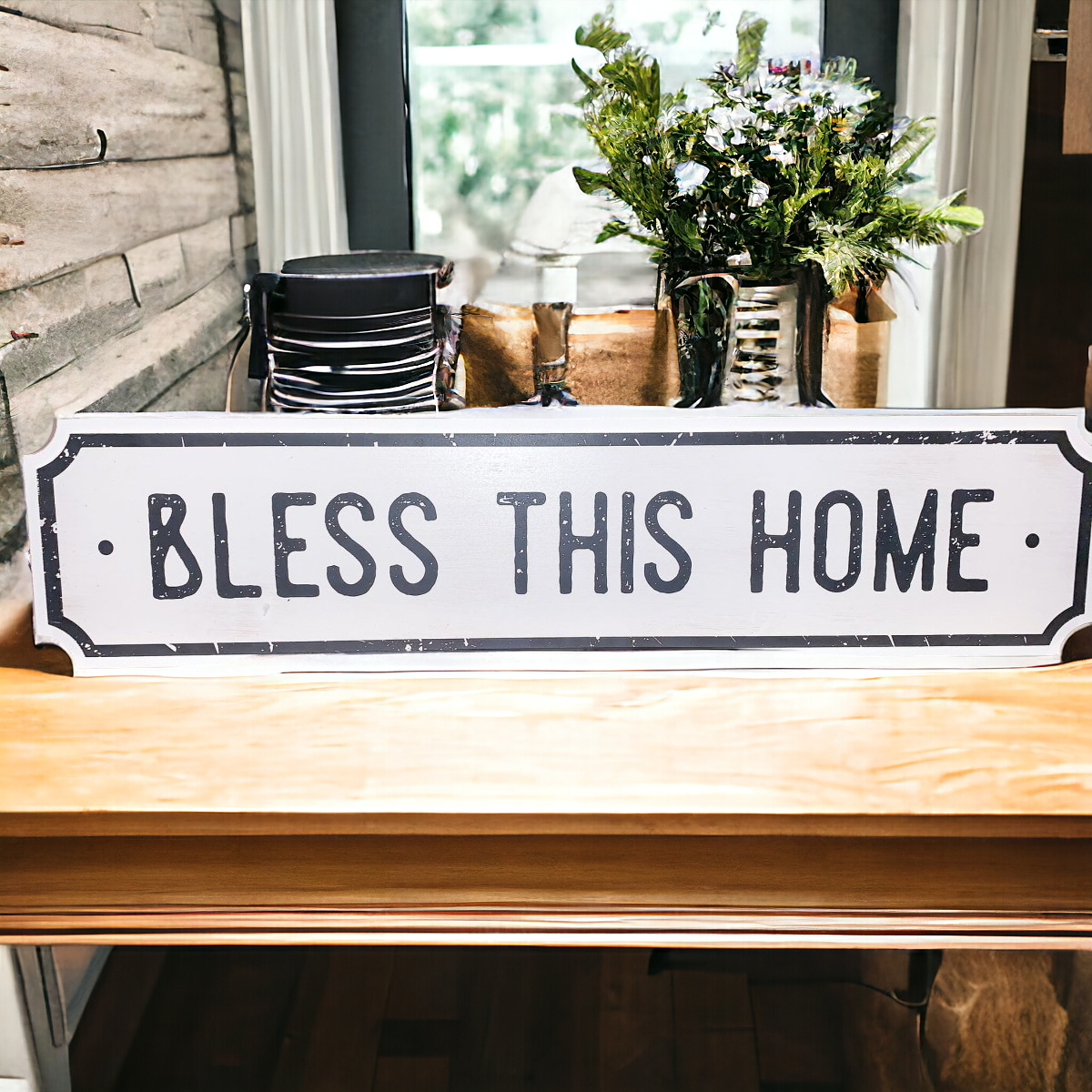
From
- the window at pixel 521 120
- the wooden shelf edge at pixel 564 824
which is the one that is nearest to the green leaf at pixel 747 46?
the wooden shelf edge at pixel 564 824

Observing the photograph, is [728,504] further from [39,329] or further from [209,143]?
[209,143]

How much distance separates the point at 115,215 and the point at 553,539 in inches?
48.0

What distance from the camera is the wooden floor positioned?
2.32 ft

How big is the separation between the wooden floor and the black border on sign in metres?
0.24

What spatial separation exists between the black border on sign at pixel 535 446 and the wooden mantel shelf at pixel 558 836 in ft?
0.28

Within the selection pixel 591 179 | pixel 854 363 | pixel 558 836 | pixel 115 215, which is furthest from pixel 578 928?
pixel 115 215

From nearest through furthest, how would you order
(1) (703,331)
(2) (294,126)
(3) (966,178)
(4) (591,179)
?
(1) (703,331), (4) (591,179), (3) (966,178), (2) (294,126)

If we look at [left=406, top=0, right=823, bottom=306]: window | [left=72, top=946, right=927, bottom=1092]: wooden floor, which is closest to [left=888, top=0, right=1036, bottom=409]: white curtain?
[left=406, top=0, right=823, bottom=306]: window

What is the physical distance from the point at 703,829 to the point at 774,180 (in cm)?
75

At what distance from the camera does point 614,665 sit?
2.15 feet

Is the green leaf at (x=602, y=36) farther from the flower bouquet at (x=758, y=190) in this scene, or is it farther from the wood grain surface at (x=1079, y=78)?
the wood grain surface at (x=1079, y=78)

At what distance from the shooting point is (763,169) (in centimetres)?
103

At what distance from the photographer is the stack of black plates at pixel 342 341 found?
110 centimetres

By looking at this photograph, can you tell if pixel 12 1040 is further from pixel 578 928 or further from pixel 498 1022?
pixel 578 928
